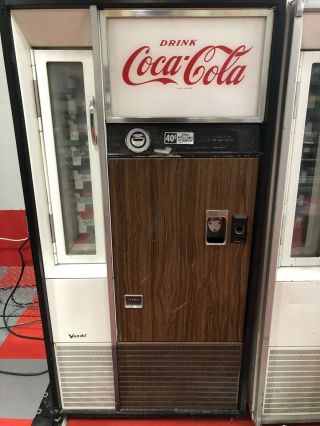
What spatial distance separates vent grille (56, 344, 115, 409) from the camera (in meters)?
1.77

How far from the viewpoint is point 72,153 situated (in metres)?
→ 1.63

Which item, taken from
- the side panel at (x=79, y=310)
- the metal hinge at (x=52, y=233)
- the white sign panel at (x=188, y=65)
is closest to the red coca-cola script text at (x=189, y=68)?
the white sign panel at (x=188, y=65)

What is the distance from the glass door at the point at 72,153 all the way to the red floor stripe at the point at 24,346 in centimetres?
101

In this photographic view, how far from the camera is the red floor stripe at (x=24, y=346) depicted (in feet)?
7.71

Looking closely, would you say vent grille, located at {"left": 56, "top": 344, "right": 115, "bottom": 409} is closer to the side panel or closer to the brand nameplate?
the side panel

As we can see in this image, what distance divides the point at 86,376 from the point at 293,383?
1060 millimetres

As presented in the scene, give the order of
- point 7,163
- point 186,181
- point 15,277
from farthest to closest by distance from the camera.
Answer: point 15,277
point 7,163
point 186,181

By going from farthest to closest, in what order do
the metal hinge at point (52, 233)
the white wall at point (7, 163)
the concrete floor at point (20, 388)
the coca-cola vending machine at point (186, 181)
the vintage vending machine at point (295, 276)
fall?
the white wall at point (7, 163)
the concrete floor at point (20, 388)
the metal hinge at point (52, 233)
the vintage vending machine at point (295, 276)
the coca-cola vending machine at point (186, 181)

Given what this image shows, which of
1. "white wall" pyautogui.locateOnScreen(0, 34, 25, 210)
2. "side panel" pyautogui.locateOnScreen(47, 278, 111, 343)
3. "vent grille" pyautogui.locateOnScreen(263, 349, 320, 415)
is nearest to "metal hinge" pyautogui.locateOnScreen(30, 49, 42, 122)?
"side panel" pyautogui.locateOnScreen(47, 278, 111, 343)

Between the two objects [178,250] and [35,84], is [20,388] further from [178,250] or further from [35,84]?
[35,84]

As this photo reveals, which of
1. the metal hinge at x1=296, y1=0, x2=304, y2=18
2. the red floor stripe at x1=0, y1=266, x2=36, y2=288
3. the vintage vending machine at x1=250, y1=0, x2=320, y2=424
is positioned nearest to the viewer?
the metal hinge at x1=296, y1=0, x2=304, y2=18

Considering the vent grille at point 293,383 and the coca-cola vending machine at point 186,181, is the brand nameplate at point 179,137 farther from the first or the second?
Result: the vent grille at point 293,383

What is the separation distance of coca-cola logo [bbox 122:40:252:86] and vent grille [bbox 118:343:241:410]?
1219 millimetres

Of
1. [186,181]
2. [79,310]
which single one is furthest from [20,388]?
[186,181]
